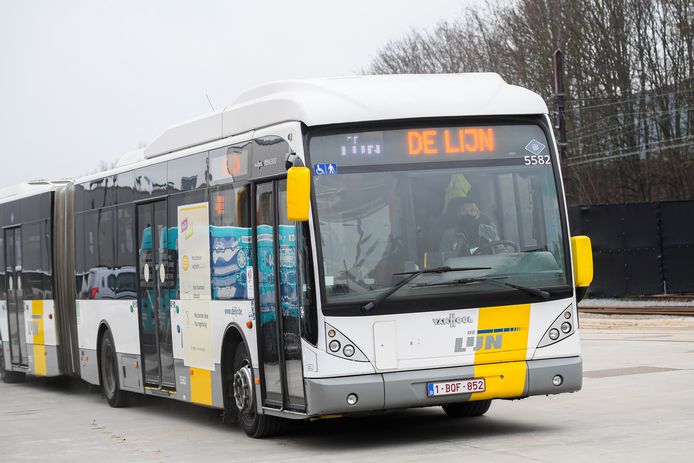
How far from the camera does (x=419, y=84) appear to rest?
12.1m

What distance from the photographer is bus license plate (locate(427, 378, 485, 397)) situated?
37.4ft

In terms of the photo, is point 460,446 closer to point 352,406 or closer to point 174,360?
point 352,406

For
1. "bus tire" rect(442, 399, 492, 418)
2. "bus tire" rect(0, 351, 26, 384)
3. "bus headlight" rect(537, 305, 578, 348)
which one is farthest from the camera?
"bus tire" rect(0, 351, 26, 384)

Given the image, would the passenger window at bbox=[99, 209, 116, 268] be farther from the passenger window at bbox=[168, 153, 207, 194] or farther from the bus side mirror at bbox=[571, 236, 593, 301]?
the bus side mirror at bbox=[571, 236, 593, 301]

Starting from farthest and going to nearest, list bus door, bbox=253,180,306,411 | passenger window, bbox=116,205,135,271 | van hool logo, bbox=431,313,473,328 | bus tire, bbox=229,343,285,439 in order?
passenger window, bbox=116,205,135,271
bus tire, bbox=229,343,285,439
bus door, bbox=253,180,306,411
van hool logo, bbox=431,313,473,328

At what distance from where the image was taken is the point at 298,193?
10.9 m

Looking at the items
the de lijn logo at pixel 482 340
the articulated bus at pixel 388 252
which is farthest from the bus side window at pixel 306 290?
the de lijn logo at pixel 482 340

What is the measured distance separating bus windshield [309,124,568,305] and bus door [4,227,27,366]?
38.0 feet

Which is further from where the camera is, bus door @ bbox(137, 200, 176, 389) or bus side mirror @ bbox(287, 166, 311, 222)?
bus door @ bbox(137, 200, 176, 389)

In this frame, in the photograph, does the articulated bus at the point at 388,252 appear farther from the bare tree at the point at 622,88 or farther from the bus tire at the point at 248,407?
the bare tree at the point at 622,88

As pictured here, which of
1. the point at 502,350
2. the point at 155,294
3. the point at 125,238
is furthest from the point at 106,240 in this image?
Result: the point at 502,350

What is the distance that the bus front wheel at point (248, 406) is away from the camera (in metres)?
12.6

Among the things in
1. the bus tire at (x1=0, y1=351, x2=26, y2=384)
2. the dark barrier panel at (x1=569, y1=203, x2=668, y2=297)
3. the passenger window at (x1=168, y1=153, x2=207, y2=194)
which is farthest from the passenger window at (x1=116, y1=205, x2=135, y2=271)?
the dark barrier panel at (x1=569, y1=203, x2=668, y2=297)

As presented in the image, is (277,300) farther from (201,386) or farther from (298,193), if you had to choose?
(201,386)
